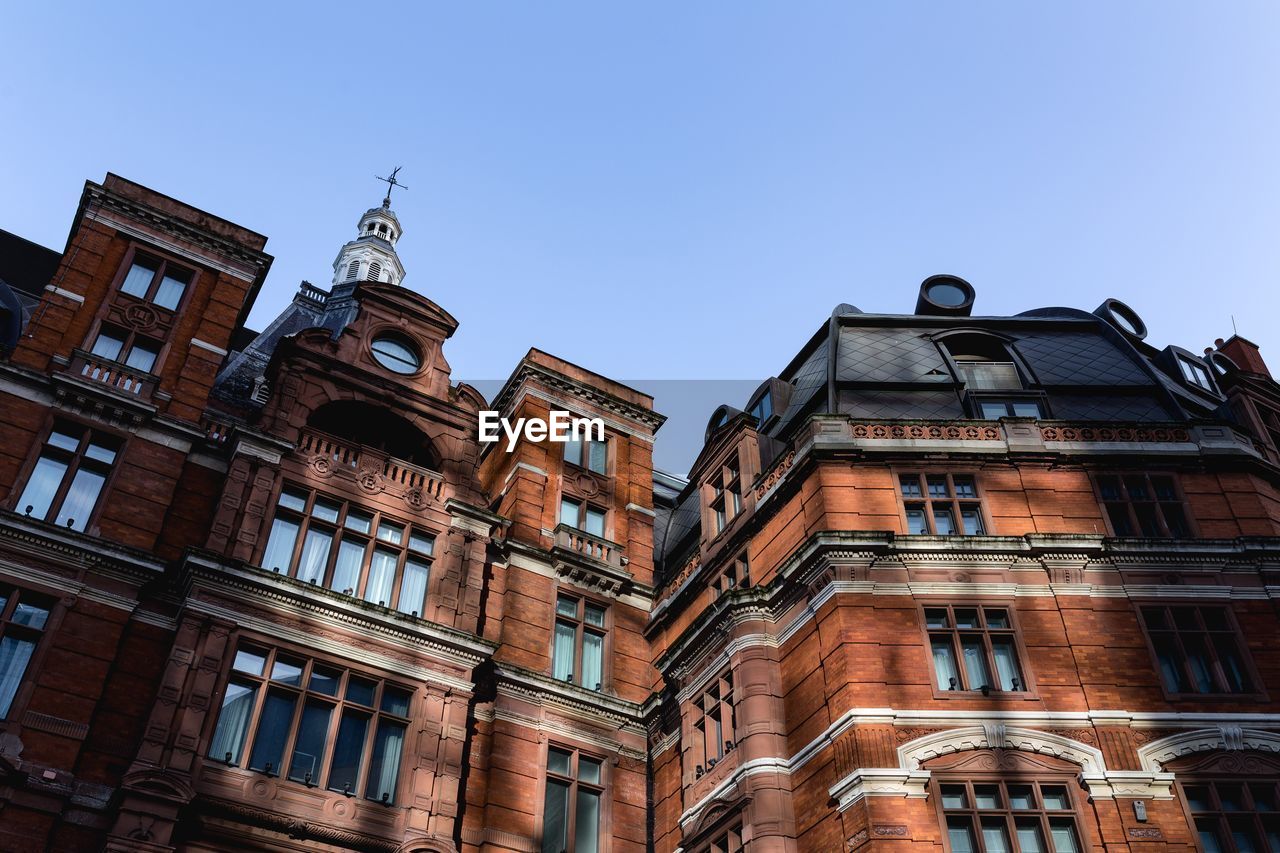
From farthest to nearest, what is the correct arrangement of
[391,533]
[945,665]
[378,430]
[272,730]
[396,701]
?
[378,430] → [391,533] → [396,701] → [945,665] → [272,730]

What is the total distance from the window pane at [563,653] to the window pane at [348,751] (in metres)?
6.69

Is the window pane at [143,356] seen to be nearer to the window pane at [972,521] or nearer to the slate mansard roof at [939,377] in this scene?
the slate mansard roof at [939,377]

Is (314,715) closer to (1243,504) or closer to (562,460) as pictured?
(562,460)

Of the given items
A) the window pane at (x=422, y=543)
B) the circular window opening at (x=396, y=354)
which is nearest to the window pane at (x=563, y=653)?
the window pane at (x=422, y=543)

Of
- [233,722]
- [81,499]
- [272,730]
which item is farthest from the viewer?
[81,499]

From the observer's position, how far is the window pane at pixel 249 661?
1054 inches

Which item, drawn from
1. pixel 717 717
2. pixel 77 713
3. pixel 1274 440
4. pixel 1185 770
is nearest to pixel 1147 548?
pixel 1185 770

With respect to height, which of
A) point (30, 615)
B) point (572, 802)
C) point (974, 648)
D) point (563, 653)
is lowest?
point (572, 802)

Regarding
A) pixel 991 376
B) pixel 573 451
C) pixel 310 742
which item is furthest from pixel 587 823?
pixel 991 376

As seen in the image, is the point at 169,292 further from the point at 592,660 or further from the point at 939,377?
the point at 939,377

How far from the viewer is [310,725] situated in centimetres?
2688

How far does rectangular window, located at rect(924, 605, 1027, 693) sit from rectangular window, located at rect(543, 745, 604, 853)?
10.1 metres

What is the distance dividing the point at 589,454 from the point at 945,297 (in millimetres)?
15332

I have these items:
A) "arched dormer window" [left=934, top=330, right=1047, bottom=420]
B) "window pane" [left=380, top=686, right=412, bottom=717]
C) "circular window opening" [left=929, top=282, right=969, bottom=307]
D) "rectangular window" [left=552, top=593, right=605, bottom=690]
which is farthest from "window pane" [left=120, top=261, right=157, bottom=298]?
"circular window opening" [left=929, top=282, right=969, bottom=307]
